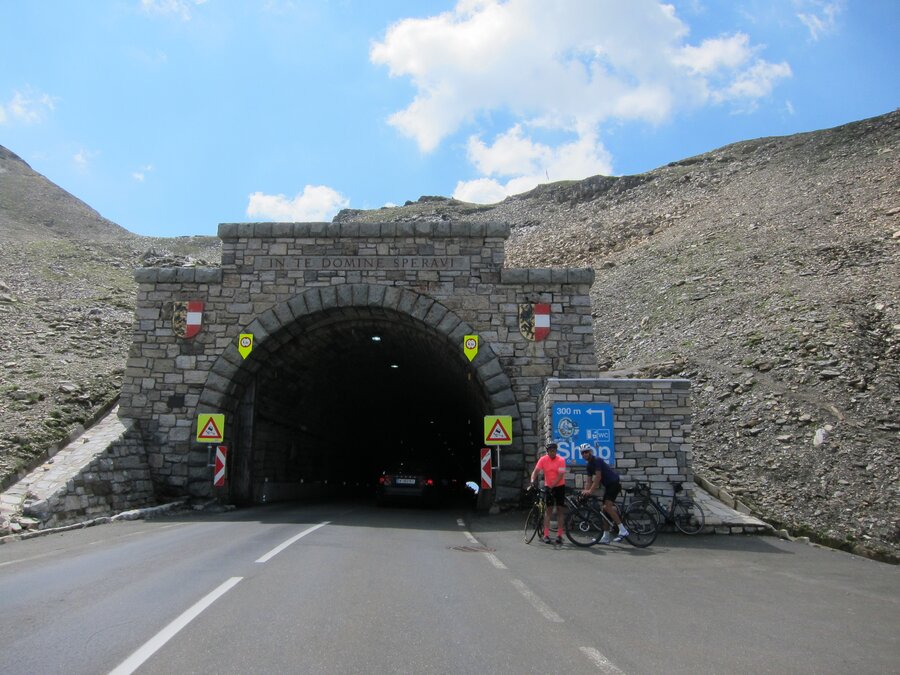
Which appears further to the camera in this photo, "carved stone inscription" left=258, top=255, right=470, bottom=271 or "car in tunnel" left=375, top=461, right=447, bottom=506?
"car in tunnel" left=375, top=461, right=447, bottom=506

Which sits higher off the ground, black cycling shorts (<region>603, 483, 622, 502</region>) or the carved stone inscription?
the carved stone inscription

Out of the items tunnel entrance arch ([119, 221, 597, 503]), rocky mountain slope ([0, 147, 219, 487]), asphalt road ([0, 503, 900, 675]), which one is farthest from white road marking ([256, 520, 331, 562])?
rocky mountain slope ([0, 147, 219, 487])

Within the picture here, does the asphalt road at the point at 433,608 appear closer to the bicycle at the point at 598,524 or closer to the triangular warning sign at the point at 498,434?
the bicycle at the point at 598,524

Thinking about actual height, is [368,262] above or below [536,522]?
above

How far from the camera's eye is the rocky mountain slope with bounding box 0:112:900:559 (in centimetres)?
1252

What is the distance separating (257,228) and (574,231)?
91.4ft

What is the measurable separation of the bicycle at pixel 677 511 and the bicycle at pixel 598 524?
0.56 metres

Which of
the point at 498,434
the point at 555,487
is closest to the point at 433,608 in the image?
the point at 555,487

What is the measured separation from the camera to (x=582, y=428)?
13.0 m

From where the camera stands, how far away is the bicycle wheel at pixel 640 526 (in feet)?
35.3

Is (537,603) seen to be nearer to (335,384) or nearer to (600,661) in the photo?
(600,661)

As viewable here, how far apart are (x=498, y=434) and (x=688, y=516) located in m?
4.61

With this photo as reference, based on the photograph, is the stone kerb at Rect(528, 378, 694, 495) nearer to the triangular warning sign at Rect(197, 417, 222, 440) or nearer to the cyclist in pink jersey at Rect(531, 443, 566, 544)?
the cyclist in pink jersey at Rect(531, 443, 566, 544)

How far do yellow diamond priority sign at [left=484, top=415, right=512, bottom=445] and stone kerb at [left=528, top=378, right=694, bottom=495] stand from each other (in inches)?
78.3
